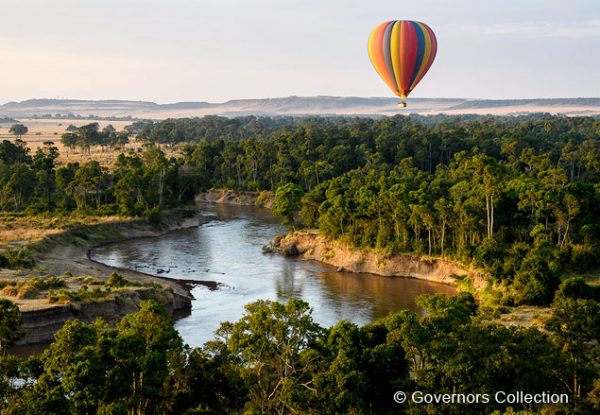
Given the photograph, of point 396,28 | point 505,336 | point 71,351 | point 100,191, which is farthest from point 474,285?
point 100,191

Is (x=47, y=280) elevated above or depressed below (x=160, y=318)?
below

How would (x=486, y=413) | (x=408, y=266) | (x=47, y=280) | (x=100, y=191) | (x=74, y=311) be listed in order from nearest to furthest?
(x=486, y=413) < (x=74, y=311) < (x=47, y=280) < (x=408, y=266) < (x=100, y=191)

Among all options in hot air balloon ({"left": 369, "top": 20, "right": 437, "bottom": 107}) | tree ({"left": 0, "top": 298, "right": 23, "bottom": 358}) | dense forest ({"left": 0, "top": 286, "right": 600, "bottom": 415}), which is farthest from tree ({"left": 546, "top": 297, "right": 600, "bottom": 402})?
hot air balloon ({"left": 369, "top": 20, "right": 437, "bottom": 107})

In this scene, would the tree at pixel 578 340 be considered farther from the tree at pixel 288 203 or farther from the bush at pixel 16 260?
the tree at pixel 288 203

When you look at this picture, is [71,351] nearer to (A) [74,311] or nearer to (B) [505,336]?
(B) [505,336]

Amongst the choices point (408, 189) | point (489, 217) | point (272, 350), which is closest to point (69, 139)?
point (408, 189)

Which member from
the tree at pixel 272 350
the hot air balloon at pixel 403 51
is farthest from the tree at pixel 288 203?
the tree at pixel 272 350

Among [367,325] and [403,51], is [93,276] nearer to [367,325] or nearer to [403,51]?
[403,51]
